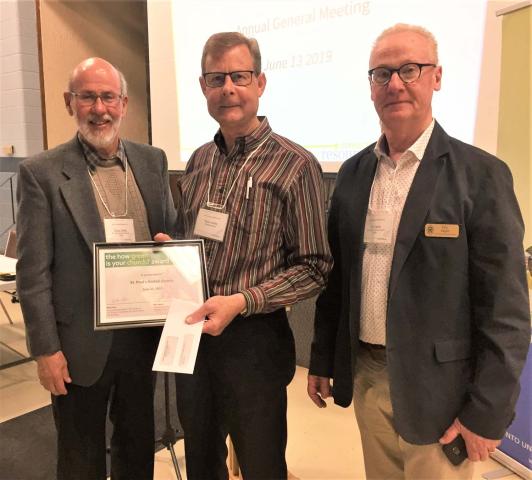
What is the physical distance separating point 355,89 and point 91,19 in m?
3.86

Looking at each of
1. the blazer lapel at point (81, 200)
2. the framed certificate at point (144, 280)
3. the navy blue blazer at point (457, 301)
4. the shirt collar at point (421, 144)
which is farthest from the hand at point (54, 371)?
the shirt collar at point (421, 144)

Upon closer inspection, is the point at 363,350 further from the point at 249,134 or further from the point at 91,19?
the point at 91,19

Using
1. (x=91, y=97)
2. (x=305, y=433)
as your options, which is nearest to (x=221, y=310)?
(x=91, y=97)

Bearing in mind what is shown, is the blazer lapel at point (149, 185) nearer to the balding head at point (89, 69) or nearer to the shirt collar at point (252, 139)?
the balding head at point (89, 69)

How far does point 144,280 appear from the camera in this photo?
59.2 inches

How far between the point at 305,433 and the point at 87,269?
1.87m

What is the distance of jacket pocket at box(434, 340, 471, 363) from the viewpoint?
124 centimetres

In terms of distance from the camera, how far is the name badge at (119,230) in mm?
1623

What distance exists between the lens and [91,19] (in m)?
5.15

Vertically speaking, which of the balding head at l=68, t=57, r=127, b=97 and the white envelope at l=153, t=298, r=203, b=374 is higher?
the balding head at l=68, t=57, r=127, b=97

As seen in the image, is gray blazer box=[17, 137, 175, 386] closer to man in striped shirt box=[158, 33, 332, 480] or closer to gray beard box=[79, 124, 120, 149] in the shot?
gray beard box=[79, 124, 120, 149]

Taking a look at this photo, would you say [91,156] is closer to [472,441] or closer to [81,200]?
[81,200]

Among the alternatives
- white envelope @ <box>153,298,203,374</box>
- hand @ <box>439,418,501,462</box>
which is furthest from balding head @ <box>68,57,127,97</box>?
hand @ <box>439,418,501,462</box>

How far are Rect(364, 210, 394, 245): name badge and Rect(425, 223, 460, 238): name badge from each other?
0.13m
